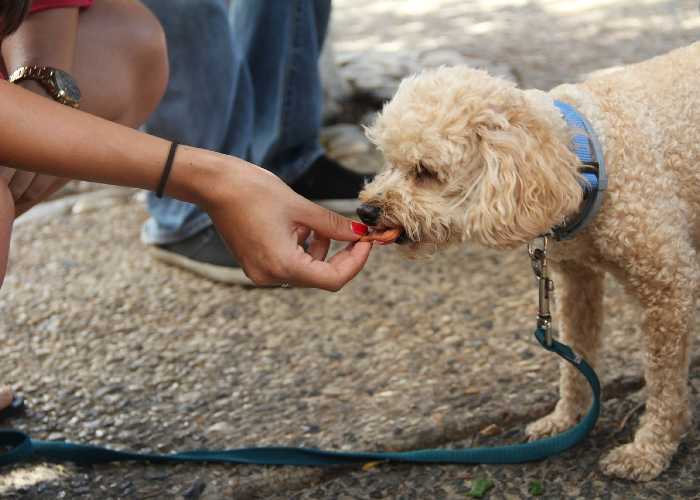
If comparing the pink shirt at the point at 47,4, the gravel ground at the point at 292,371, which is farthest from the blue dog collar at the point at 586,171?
the pink shirt at the point at 47,4

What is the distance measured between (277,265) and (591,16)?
6104 millimetres

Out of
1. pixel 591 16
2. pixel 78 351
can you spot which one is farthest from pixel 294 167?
pixel 591 16

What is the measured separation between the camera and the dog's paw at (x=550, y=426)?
234 centimetres

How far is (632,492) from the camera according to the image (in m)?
2.08

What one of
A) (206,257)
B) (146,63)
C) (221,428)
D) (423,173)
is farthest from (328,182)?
(423,173)

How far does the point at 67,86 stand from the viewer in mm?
2135

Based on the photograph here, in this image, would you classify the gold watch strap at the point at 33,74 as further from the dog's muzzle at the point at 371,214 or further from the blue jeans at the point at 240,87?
the blue jeans at the point at 240,87

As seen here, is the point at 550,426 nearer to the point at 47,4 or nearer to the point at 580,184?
the point at 580,184

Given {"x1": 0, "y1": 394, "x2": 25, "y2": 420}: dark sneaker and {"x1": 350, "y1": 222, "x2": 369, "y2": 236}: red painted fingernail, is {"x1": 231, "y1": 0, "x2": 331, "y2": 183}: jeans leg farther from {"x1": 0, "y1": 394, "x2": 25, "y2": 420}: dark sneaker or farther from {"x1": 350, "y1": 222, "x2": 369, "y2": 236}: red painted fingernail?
{"x1": 350, "y1": 222, "x2": 369, "y2": 236}: red painted fingernail

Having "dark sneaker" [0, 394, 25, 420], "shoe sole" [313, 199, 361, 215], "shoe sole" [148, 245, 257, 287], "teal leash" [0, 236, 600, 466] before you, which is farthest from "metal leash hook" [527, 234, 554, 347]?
"shoe sole" [313, 199, 361, 215]

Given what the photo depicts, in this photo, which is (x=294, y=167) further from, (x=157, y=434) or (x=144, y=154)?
(x=144, y=154)

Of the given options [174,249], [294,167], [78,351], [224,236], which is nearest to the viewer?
[224,236]

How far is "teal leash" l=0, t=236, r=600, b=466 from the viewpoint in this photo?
2111 mm

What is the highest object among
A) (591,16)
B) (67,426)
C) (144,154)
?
(591,16)
